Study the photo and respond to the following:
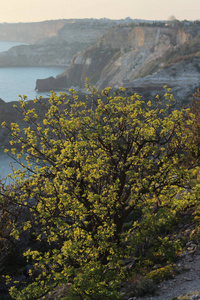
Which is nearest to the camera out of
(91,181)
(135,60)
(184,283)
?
(184,283)

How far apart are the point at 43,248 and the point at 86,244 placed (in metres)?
9.72

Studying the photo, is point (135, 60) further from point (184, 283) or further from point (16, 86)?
point (184, 283)

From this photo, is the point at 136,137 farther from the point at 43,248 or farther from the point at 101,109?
the point at 43,248

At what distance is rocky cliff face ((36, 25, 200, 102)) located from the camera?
254 feet

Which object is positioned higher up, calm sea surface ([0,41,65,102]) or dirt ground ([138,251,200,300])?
calm sea surface ([0,41,65,102])

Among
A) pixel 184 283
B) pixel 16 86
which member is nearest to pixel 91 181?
pixel 184 283

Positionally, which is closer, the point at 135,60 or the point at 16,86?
the point at 135,60

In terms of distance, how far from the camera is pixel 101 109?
11.2 meters

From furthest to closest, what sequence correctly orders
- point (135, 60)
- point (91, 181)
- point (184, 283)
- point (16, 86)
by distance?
point (16, 86) < point (135, 60) < point (91, 181) < point (184, 283)

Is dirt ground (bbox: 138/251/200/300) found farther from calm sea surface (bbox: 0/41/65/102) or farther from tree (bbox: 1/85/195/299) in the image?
calm sea surface (bbox: 0/41/65/102)

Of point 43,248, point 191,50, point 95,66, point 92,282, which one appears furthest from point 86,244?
point 95,66

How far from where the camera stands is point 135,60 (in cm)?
12925

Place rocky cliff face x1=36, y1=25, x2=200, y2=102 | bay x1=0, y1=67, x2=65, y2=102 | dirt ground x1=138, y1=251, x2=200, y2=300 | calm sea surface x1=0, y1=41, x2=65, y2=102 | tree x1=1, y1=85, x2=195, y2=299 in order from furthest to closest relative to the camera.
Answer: calm sea surface x1=0, y1=41, x2=65, y2=102, bay x1=0, y1=67, x2=65, y2=102, rocky cliff face x1=36, y1=25, x2=200, y2=102, tree x1=1, y1=85, x2=195, y2=299, dirt ground x1=138, y1=251, x2=200, y2=300

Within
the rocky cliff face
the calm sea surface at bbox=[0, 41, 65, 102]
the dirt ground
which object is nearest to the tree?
the dirt ground
